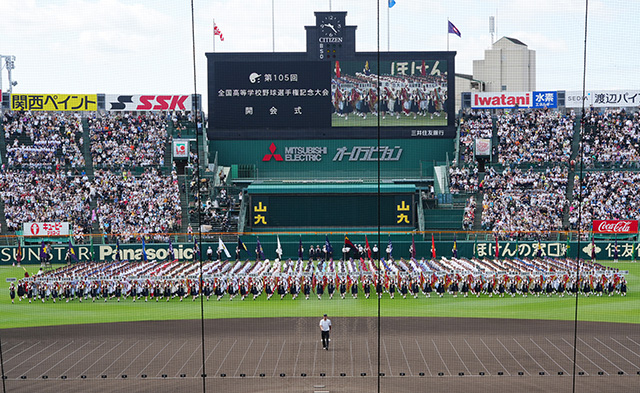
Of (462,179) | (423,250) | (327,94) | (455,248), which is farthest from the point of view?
(462,179)

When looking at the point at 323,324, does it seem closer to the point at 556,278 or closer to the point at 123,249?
the point at 556,278

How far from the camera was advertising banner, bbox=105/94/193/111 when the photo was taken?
39062 mm

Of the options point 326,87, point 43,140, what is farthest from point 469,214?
point 43,140

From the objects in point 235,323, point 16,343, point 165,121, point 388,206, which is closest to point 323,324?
point 235,323

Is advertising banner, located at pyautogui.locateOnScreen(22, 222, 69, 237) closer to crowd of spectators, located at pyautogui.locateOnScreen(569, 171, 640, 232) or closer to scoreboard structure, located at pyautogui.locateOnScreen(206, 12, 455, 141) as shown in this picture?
scoreboard structure, located at pyautogui.locateOnScreen(206, 12, 455, 141)

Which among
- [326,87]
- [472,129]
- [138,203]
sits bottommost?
[138,203]

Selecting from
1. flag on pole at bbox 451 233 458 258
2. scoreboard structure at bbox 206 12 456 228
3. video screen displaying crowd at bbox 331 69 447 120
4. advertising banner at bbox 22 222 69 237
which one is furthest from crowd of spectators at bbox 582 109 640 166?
advertising banner at bbox 22 222 69 237

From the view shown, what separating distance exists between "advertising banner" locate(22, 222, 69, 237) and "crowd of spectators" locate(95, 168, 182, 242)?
180 cm

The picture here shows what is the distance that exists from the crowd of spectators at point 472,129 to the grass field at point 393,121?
2.53 metres

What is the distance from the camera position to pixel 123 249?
30.8m

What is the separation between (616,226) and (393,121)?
11.8 meters

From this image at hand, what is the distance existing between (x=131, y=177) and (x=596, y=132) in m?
24.7

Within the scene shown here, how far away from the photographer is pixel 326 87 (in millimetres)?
35500

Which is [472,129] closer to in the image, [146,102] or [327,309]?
[146,102]
